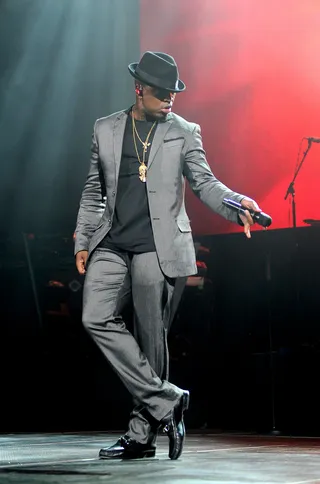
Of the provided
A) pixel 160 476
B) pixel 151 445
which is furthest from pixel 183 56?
pixel 160 476

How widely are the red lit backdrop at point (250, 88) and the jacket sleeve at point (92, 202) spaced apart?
8.31 feet

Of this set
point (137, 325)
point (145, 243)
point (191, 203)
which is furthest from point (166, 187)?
point (191, 203)

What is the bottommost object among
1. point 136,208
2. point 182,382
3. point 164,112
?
point 182,382

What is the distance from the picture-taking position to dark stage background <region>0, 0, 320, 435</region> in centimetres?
561

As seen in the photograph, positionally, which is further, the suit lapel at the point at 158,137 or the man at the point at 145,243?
the suit lapel at the point at 158,137

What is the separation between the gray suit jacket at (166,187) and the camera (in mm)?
3039

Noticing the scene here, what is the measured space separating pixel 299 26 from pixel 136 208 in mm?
2994

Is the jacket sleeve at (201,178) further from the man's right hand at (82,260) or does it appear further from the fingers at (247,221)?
the man's right hand at (82,260)

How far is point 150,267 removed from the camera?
3.03m

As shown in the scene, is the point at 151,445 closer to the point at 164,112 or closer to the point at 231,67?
the point at 164,112

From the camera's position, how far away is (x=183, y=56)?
6039 millimetres

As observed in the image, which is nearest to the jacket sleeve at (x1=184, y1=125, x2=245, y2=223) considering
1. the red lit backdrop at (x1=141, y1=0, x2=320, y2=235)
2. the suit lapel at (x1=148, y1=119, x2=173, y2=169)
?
the suit lapel at (x1=148, y1=119, x2=173, y2=169)

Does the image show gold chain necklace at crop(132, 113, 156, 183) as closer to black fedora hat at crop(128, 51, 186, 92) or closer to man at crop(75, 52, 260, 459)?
man at crop(75, 52, 260, 459)

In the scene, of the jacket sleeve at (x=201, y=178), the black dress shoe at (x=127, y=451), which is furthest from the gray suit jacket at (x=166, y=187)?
the black dress shoe at (x=127, y=451)
